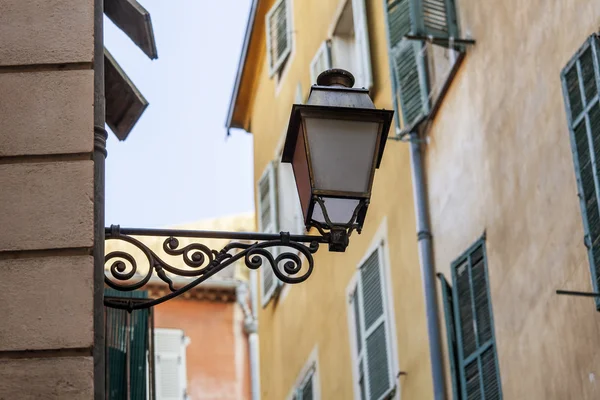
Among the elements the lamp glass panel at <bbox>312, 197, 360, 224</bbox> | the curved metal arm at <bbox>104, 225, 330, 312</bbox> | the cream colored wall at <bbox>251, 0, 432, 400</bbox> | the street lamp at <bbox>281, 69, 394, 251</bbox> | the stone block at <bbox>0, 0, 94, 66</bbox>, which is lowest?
the curved metal arm at <bbox>104, 225, 330, 312</bbox>

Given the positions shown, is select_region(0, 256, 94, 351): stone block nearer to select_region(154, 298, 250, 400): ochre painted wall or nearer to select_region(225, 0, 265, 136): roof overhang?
select_region(225, 0, 265, 136): roof overhang

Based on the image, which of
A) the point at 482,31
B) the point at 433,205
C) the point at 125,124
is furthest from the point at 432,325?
the point at 125,124

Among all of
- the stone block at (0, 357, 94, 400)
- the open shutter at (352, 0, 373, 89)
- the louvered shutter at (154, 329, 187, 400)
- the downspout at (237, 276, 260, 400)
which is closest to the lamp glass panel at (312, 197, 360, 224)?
the stone block at (0, 357, 94, 400)

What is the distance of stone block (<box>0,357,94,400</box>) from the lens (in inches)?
221

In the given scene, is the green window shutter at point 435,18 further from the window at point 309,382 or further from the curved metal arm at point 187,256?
the curved metal arm at point 187,256

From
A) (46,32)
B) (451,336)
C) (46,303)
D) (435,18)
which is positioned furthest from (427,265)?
(46,303)

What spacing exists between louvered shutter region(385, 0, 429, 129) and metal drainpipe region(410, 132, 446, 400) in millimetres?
266

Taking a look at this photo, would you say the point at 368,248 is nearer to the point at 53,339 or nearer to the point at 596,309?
the point at 596,309

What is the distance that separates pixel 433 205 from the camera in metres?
12.0

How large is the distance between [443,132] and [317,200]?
572 centimetres

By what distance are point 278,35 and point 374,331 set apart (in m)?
5.81

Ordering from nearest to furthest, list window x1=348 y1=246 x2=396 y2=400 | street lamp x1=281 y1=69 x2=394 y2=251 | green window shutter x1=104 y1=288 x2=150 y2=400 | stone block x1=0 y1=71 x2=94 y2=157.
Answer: stone block x1=0 y1=71 x2=94 y2=157, street lamp x1=281 y1=69 x2=394 y2=251, green window shutter x1=104 y1=288 x2=150 y2=400, window x1=348 y1=246 x2=396 y2=400

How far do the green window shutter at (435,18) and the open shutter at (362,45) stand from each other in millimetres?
2196

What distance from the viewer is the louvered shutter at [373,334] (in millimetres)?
12781
